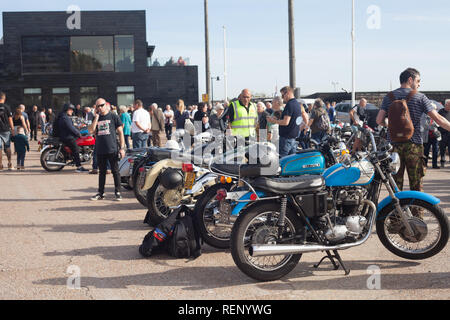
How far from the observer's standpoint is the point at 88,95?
37250mm

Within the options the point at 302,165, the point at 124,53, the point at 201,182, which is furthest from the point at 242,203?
the point at 124,53

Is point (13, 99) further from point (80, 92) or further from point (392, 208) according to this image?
point (392, 208)

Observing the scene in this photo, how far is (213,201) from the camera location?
20.9ft

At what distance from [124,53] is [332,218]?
34.0 meters

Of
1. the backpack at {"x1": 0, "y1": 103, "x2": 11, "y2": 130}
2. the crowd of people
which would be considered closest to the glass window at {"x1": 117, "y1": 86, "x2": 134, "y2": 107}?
the crowd of people

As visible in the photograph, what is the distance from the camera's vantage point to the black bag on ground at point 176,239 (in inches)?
237

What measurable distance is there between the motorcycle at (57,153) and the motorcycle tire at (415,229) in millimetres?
11133

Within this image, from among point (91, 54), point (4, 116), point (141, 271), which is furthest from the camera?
point (91, 54)

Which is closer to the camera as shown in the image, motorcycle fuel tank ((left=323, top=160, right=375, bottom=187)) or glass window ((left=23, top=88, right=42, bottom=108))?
motorcycle fuel tank ((left=323, top=160, right=375, bottom=187))

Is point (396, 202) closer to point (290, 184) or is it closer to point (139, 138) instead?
point (290, 184)

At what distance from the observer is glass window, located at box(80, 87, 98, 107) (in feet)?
122

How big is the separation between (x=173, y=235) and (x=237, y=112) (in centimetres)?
458

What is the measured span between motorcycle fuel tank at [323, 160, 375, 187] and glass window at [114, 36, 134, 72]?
33.1m

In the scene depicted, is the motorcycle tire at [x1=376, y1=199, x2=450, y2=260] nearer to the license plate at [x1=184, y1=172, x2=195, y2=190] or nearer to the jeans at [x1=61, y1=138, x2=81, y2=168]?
the license plate at [x1=184, y1=172, x2=195, y2=190]
